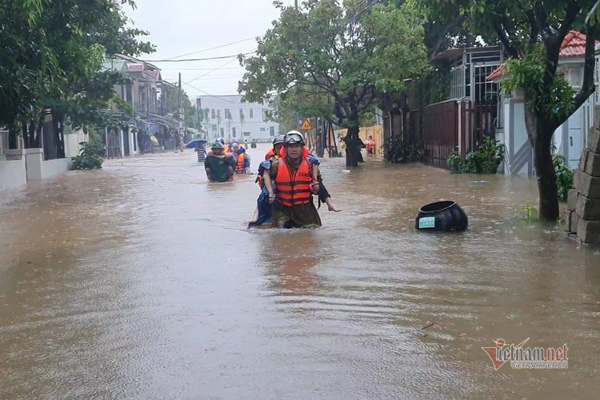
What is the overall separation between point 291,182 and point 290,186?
6cm

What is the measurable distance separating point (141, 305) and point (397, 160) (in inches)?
994

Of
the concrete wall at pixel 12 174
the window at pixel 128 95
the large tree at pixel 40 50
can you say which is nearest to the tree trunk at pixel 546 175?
the large tree at pixel 40 50

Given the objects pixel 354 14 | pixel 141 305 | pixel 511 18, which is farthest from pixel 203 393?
pixel 354 14

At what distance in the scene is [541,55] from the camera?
32.7ft

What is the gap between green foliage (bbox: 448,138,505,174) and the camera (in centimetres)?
2195

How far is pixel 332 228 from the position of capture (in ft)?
36.6

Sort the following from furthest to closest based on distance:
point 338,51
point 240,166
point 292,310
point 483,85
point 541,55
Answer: point 338,51 < point 240,166 < point 483,85 < point 541,55 < point 292,310

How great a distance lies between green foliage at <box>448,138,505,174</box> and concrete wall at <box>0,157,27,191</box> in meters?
13.5

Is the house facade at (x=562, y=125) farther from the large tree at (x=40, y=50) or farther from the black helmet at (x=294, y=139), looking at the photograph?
the large tree at (x=40, y=50)

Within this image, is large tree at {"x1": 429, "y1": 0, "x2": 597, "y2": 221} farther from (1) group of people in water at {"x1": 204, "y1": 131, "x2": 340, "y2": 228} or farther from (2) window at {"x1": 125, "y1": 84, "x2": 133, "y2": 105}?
(2) window at {"x1": 125, "y1": 84, "x2": 133, "y2": 105}

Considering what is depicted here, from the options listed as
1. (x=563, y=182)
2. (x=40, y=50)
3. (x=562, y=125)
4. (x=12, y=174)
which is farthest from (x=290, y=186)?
(x=12, y=174)

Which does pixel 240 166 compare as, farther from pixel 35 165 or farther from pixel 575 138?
pixel 575 138

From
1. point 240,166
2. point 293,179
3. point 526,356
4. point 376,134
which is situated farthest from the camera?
point 376,134

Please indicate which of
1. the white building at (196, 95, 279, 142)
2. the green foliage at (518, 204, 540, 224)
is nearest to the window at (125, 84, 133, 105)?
the green foliage at (518, 204, 540, 224)
